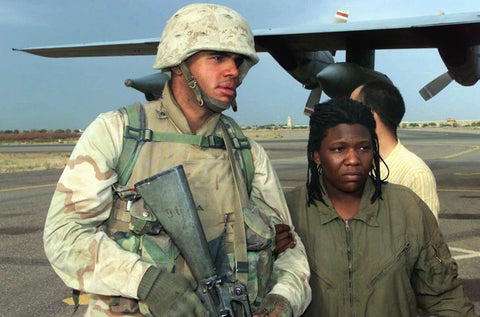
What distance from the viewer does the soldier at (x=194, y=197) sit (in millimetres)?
1911

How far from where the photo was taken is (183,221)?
1.88 meters

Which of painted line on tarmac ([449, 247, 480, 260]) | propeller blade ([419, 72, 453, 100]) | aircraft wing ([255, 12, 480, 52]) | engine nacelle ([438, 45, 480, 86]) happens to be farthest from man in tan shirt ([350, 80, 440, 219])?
propeller blade ([419, 72, 453, 100])

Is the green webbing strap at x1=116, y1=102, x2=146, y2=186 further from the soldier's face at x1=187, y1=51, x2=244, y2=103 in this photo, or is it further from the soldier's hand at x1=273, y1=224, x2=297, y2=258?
the soldier's hand at x1=273, y1=224, x2=297, y2=258

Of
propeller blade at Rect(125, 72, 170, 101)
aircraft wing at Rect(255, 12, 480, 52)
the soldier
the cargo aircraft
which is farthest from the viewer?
propeller blade at Rect(125, 72, 170, 101)

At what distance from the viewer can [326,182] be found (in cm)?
264

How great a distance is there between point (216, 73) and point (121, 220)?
725mm

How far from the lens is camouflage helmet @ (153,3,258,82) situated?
216 centimetres

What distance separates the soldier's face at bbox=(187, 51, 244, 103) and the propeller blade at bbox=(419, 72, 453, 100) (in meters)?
14.1

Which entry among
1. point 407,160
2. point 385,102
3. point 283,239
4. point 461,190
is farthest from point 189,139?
point 461,190

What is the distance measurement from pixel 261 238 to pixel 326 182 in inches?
27.2

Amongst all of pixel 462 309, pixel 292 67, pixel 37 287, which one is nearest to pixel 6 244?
pixel 37 287

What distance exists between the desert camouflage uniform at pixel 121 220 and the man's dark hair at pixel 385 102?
1386 mm

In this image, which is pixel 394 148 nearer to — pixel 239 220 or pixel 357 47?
pixel 239 220

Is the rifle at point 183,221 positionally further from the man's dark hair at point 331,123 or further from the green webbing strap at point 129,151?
the man's dark hair at point 331,123
